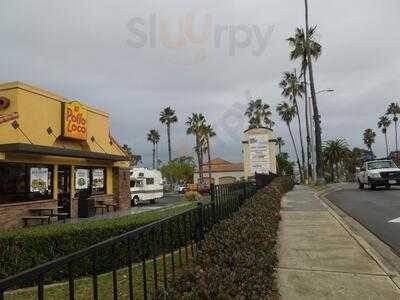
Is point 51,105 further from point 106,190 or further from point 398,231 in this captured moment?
point 398,231

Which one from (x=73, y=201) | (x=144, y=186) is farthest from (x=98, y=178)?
(x=144, y=186)

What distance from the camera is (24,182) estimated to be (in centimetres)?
1758

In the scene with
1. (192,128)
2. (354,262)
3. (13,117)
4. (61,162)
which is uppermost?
(192,128)

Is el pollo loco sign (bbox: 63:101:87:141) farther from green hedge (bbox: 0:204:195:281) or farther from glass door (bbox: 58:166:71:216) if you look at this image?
green hedge (bbox: 0:204:195:281)

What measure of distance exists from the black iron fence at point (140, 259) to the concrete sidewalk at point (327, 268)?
1450mm

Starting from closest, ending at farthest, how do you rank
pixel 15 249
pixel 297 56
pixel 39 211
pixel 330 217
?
pixel 15 249
pixel 330 217
pixel 39 211
pixel 297 56

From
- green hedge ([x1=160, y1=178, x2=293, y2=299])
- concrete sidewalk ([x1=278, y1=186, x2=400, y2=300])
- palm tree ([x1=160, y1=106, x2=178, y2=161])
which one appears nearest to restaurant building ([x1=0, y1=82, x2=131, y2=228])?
concrete sidewalk ([x1=278, y1=186, x2=400, y2=300])

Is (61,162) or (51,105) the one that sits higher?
(51,105)

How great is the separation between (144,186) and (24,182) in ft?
61.4

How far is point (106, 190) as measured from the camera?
24.1 meters

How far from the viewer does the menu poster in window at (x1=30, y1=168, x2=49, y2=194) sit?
1802 cm

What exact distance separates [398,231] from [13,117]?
13901 mm

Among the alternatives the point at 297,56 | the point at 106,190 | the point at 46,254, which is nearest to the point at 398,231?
the point at 46,254

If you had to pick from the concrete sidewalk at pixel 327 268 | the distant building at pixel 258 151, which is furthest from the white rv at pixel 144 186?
the concrete sidewalk at pixel 327 268
